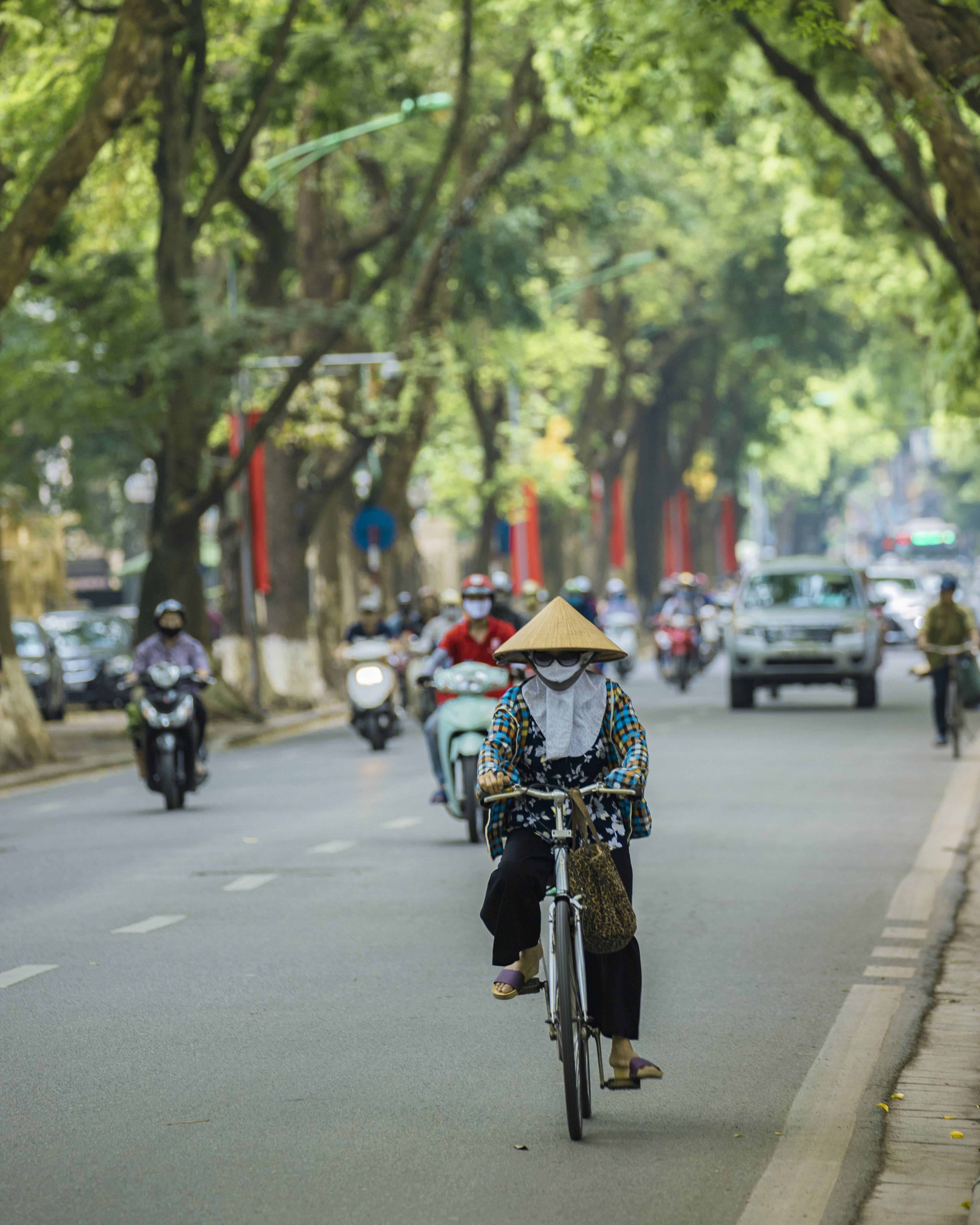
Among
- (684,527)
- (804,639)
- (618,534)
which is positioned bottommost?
(804,639)

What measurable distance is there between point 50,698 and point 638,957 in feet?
85.8

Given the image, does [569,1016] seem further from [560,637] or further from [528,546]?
[528,546]

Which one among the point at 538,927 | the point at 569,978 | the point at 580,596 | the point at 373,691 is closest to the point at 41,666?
the point at 373,691

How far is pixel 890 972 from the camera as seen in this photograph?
28.5ft

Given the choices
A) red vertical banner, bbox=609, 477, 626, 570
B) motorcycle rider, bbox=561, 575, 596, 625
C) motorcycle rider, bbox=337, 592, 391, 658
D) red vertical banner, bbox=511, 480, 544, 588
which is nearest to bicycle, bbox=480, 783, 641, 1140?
motorcycle rider, bbox=561, 575, 596, 625

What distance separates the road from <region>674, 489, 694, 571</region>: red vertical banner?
48823 millimetres

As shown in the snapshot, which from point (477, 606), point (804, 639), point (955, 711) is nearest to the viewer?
point (477, 606)

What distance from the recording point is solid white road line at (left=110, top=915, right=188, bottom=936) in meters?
9.87

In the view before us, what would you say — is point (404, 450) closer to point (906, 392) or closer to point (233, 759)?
point (233, 759)

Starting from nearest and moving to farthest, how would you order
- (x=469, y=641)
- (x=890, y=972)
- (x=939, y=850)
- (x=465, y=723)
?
(x=890, y=972) → (x=939, y=850) → (x=465, y=723) → (x=469, y=641)

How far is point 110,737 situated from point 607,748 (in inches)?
845

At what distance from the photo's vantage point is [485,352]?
40.2 m

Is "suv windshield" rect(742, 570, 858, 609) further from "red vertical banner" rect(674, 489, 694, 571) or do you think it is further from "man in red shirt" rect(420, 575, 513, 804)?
"red vertical banner" rect(674, 489, 694, 571)

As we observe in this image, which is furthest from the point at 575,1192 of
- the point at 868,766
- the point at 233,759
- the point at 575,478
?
the point at 575,478
